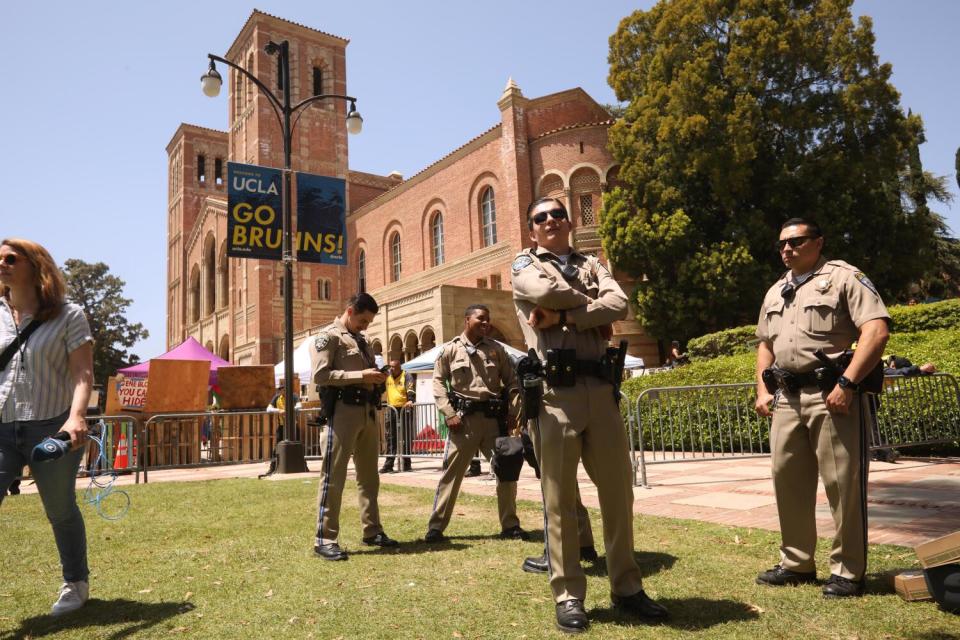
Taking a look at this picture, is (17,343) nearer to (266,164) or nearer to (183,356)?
(183,356)

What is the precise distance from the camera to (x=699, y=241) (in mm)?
22984

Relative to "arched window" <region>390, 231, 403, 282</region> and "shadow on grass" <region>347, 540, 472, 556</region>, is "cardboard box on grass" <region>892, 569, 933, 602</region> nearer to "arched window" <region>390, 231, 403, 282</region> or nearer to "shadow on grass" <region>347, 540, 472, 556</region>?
"shadow on grass" <region>347, 540, 472, 556</region>

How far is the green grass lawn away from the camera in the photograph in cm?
309

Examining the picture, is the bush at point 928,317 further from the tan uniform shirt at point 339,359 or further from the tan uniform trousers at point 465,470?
the tan uniform shirt at point 339,359

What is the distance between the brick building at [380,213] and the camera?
27.5m

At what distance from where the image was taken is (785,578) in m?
3.61

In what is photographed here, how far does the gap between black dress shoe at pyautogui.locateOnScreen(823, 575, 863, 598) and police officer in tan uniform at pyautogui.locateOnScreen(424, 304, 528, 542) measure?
7.71 feet

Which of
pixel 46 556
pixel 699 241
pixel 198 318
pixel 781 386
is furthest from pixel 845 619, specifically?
pixel 198 318

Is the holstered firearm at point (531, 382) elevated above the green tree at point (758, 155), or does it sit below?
below

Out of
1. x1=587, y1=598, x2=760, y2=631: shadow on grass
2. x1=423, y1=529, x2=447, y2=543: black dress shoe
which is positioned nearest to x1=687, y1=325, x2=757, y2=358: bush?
x1=423, y1=529, x2=447, y2=543: black dress shoe

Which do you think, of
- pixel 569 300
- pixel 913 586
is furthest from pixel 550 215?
pixel 913 586

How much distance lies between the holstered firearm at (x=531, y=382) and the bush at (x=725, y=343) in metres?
16.4

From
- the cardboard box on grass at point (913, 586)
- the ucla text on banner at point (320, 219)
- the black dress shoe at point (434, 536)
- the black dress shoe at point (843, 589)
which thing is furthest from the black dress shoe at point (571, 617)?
the ucla text on banner at point (320, 219)

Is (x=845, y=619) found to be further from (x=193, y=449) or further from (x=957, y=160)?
(x=957, y=160)
